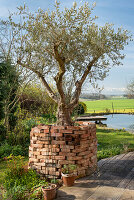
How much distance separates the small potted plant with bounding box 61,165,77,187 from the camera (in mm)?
4332

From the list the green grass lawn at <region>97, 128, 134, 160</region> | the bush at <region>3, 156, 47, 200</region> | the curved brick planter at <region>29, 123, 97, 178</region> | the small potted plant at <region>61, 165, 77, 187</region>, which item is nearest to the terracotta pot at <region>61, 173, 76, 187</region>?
the small potted plant at <region>61, 165, 77, 187</region>

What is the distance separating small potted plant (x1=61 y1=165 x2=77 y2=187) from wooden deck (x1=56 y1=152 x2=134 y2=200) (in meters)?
0.11

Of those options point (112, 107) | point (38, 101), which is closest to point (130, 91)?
point (112, 107)

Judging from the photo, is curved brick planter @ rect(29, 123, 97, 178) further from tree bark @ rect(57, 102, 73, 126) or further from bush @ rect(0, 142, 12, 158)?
bush @ rect(0, 142, 12, 158)

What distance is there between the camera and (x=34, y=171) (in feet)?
15.7

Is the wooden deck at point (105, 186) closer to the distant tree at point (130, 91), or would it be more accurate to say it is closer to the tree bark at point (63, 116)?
the tree bark at point (63, 116)

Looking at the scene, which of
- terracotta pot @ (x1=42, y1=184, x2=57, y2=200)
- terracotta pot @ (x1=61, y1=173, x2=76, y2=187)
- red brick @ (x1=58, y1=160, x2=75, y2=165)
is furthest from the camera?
red brick @ (x1=58, y1=160, x2=75, y2=165)

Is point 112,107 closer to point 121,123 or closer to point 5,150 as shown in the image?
point 121,123

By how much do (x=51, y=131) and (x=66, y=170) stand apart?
906mm

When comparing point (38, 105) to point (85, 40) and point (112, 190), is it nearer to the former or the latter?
point (85, 40)

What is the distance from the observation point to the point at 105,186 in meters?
4.31

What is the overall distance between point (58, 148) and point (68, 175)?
618mm

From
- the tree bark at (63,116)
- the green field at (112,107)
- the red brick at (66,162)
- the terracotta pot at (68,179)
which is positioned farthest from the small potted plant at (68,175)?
the green field at (112,107)

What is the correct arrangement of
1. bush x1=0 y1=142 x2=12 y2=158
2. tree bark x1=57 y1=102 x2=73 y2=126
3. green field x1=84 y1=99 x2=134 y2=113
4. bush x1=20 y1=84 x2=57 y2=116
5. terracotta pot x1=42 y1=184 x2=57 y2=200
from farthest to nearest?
green field x1=84 y1=99 x2=134 y2=113, bush x1=20 y1=84 x2=57 y2=116, bush x1=0 y1=142 x2=12 y2=158, tree bark x1=57 y1=102 x2=73 y2=126, terracotta pot x1=42 y1=184 x2=57 y2=200
